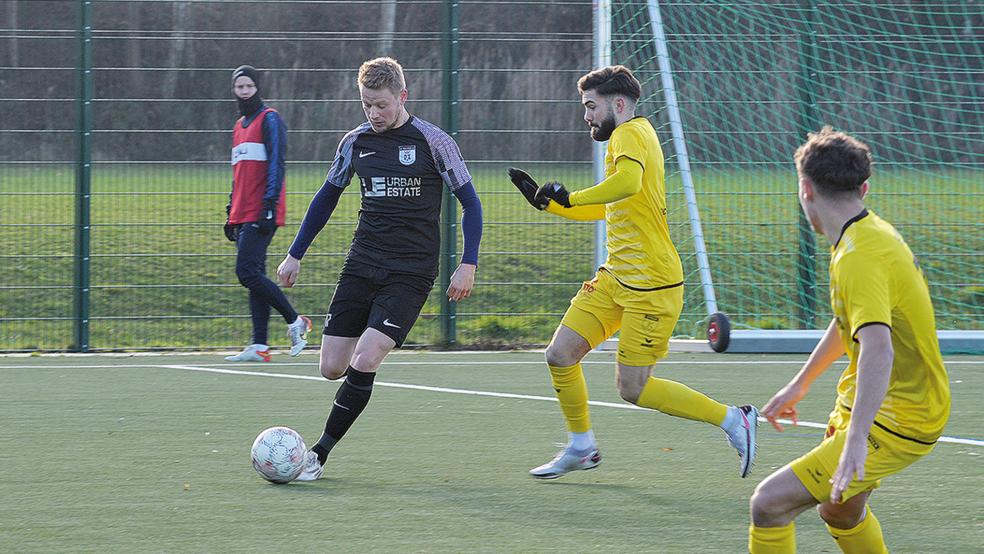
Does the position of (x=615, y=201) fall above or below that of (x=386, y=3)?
below

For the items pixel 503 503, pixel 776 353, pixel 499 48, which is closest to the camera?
pixel 503 503

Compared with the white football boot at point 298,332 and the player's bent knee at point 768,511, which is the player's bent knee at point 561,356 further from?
the white football boot at point 298,332

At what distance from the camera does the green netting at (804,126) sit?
10.3m

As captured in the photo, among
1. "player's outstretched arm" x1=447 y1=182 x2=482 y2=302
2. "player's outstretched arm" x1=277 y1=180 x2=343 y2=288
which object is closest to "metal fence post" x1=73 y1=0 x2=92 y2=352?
"player's outstretched arm" x1=277 y1=180 x2=343 y2=288

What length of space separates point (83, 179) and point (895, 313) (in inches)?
306

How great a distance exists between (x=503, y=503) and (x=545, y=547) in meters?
0.66

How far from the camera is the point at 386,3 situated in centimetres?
1013

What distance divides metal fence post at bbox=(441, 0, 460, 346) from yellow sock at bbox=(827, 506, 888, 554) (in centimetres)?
654

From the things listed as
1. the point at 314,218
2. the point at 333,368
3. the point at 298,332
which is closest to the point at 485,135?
the point at 298,332

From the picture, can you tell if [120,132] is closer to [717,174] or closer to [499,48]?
[499,48]

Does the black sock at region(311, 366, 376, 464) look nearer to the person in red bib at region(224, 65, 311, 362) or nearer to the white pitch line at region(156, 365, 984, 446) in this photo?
the white pitch line at region(156, 365, 984, 446)

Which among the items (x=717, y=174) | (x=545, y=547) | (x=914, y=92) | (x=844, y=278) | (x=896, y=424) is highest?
(x=914, y=92)

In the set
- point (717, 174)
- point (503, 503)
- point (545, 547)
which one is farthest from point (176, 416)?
point (717, 174)

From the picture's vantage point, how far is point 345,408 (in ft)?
18.1
